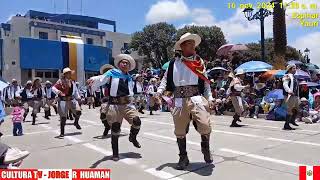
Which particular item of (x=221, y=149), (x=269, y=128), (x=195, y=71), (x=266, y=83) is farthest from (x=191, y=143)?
(x=266, y=83)

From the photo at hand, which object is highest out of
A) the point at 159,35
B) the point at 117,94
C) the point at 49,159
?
the point at 159,35

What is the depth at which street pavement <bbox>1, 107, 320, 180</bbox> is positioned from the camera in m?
5.89

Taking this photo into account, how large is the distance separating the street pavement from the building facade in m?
33.3

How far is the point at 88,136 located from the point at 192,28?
4279 cm

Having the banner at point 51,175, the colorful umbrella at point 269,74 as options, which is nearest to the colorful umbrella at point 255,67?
the colorful umbrella at point 269,74

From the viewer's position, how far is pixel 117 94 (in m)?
7.20

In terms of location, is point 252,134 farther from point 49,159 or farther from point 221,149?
point 49,159

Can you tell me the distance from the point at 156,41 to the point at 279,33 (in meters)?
35.2

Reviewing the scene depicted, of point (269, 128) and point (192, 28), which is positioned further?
point (192, 28)

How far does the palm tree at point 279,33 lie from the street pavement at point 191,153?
947cm

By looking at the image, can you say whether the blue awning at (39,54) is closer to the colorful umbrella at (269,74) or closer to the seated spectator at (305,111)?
the colorful umbrella at (269,74)

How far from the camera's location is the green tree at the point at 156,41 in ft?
177

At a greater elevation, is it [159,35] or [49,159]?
[159,35]

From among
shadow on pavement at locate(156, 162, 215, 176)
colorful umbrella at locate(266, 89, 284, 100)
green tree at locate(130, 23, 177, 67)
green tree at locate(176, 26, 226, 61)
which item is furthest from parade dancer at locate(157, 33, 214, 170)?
green tree at locate(130, 23, 177, 67)
